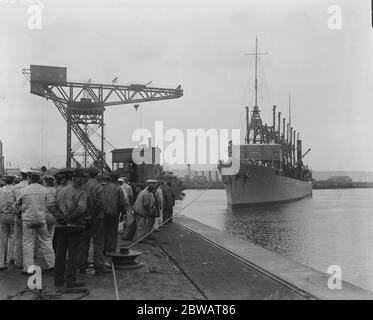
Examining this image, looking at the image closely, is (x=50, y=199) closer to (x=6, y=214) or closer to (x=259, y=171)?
(x=6, y=214)

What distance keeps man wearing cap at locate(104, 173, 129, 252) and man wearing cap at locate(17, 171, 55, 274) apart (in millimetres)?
1239

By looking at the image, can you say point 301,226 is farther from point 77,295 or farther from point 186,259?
point 77,295

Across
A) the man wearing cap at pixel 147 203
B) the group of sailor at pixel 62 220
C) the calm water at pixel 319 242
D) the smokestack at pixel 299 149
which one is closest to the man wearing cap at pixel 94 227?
the group of sailor at pixel 62 220

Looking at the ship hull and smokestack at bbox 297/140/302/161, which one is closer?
the ship hull

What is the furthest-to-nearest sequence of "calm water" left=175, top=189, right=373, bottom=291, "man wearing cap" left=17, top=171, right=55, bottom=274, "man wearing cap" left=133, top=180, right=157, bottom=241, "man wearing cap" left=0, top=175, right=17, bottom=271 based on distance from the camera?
"calm water" left=175, top=189, right=373, bottom=291
"man wearing cap" left=133, top=180, right=157, bottom=241
"man wearing cap" left=0, top=175, right=17, bottom=271
"man wearing cap" left=17, top=171, right=55, bottom=274

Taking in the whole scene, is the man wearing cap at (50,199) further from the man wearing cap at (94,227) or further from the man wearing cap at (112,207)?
the man wearing cap at (112,207)

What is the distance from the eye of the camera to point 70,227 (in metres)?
5.88

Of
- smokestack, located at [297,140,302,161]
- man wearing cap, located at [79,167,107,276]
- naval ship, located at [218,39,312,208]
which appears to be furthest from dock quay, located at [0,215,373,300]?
smokestack, located at [297,140,302,161]

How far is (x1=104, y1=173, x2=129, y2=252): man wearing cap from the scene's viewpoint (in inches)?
298

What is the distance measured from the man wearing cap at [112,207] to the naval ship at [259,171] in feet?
100

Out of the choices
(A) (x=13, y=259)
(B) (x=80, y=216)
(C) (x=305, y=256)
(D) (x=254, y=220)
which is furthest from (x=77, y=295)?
(D) (x=254, y=220)

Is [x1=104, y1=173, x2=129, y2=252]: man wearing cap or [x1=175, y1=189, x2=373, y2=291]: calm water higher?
[x1=104, y1=173, x2=129, y2=252]: man wearing cap

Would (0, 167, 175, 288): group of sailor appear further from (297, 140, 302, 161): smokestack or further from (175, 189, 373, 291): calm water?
(297, 140, 302, 161): smokestack
